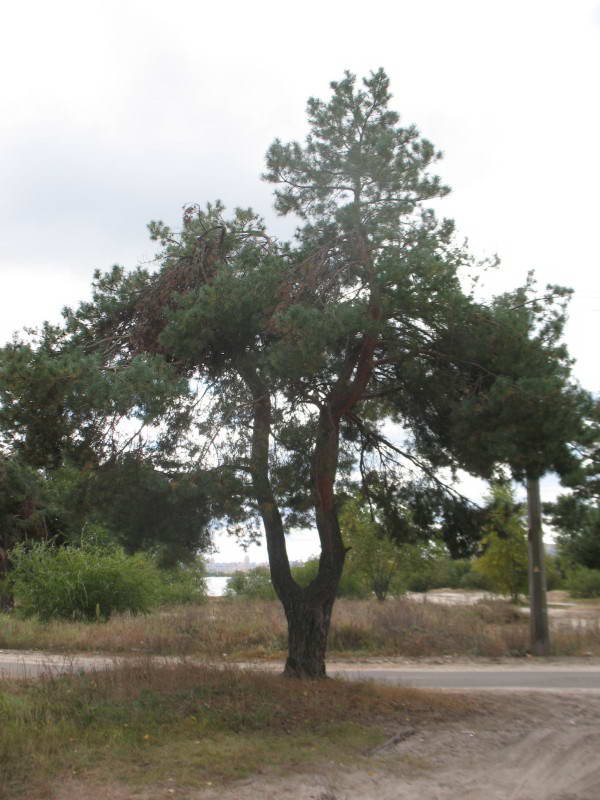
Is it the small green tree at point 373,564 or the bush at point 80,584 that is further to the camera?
the small green tree at point 373,564

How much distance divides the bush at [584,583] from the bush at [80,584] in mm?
35281

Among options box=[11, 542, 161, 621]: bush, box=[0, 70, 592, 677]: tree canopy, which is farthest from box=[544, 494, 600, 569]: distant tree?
box=[11, 542, 161, 621]: bush

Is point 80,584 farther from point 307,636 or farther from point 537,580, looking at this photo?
point 307,636

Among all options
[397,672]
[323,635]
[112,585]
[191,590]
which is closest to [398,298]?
[323,635]

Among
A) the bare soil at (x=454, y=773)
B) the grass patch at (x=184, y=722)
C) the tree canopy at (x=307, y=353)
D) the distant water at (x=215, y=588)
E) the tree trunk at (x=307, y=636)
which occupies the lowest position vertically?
the distant water at (x=215, y=588)

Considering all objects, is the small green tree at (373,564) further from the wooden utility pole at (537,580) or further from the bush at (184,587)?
the wooden utility pole at (537,580)

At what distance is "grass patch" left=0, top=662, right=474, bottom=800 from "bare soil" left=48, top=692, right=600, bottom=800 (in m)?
0.26

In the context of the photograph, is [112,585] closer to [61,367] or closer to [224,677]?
[224,677]

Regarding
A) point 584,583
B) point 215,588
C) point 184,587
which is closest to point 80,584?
point 184,587

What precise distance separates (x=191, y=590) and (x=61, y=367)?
3152 centimetres

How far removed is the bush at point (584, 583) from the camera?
173ft

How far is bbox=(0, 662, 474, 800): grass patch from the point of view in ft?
23.9

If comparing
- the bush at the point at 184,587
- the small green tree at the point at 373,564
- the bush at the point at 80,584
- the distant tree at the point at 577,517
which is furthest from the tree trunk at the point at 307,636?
the bush at the point at 184,587

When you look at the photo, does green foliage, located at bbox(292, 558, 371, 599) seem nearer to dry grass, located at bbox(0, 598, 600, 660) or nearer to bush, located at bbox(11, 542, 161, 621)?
bush, located at bbox(11, 542, 161, 621)
